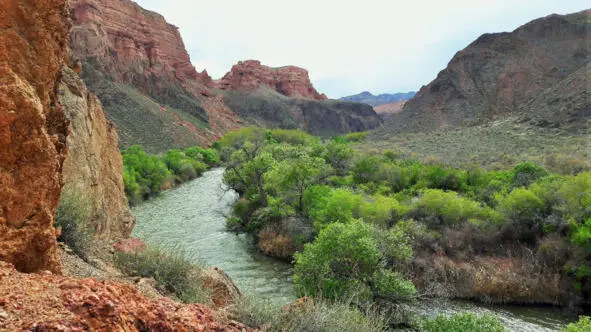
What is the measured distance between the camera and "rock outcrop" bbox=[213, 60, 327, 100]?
154375 millimetres

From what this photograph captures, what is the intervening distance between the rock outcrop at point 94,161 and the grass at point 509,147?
23331 millimetres

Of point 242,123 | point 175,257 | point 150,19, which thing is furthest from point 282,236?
point 150,19

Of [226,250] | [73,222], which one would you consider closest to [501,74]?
[226,250]

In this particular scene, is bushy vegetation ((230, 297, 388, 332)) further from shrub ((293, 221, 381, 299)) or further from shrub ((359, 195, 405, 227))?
shrub ((359, 195, 405, 227))

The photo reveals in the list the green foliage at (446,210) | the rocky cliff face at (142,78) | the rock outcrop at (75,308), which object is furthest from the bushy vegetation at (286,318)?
the rocky cliff face at (142,78)

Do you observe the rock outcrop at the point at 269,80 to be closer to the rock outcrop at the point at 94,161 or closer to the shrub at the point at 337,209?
the shrub at the point at 337,209

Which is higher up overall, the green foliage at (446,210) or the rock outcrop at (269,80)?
the rock outcrop at (269,80)

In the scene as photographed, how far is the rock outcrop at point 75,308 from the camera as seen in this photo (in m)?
3.07

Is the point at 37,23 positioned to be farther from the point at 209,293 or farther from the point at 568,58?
the point at 568,58

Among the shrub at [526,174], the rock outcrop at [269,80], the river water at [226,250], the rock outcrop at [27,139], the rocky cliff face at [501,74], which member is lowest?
the river water at [226,250]

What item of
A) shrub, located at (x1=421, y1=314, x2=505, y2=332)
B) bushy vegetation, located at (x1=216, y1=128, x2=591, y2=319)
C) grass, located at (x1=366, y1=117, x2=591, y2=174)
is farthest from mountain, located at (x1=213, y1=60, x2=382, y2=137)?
shrub, located at (x1=421, y1=314, x2=505, y2=332)

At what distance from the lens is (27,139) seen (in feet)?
14.1

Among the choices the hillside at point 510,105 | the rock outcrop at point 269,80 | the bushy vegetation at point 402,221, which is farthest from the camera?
the rock outcrop at point 269,80

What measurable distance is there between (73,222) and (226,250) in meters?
13.3
